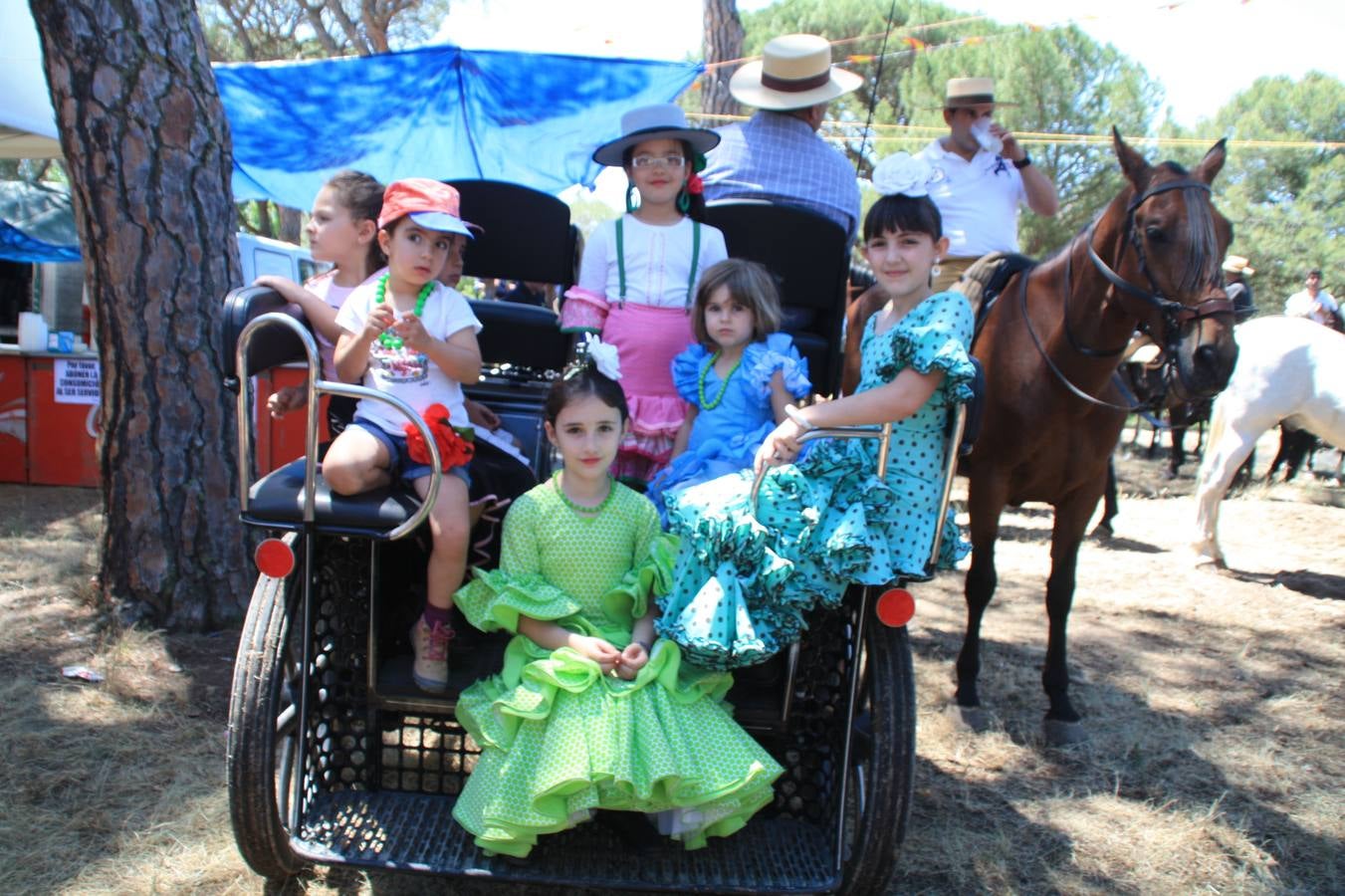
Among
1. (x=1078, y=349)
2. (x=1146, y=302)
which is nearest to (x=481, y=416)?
(x=1078, y=349)

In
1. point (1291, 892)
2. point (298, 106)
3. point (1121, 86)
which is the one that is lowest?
point (1291, 892)

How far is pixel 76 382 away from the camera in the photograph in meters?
7.54

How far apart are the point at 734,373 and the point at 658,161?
85 centimetres

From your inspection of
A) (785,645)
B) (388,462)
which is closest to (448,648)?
(388,462)

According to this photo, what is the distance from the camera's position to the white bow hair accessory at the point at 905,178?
280 centimetres

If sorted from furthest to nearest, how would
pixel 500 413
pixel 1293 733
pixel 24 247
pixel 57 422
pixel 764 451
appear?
pixel 24 247 → pixel 57 422 → pixel 1293 733 → pixel 500 413 → pixel 764 451

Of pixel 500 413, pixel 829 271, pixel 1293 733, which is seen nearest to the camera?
pixel 500 413

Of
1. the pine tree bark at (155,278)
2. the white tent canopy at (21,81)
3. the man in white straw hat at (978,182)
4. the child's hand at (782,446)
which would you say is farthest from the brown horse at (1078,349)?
the white tent canopy at (21,81)

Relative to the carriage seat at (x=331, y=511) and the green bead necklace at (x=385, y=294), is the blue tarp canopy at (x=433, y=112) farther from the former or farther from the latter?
the carriage seat at (x=331, y=511)

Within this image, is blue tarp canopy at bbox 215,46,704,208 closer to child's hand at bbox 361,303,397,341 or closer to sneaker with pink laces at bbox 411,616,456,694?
child's hand at bbox 361,303,397,341

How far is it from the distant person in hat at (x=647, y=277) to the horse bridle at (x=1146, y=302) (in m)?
1.54

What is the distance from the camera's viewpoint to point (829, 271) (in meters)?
3.78

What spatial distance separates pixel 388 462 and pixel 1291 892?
296 cm

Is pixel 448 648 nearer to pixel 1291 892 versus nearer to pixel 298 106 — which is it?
pixel 1291 892
